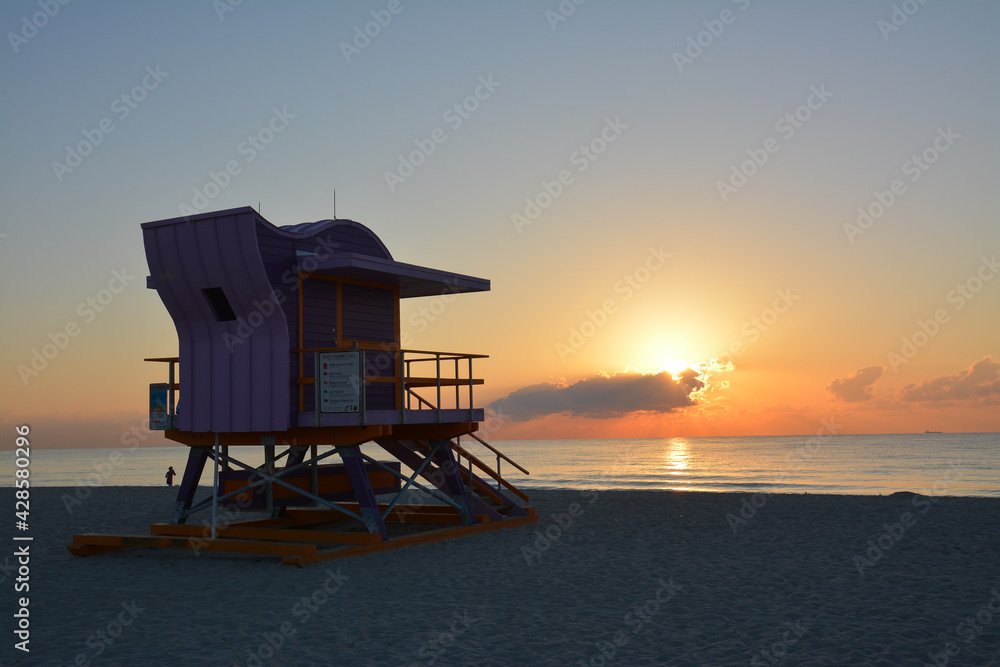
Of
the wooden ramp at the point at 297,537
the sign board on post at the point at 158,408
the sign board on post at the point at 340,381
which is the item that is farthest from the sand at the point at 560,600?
the sign board on post at the point at 340,381

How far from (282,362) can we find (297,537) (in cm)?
322

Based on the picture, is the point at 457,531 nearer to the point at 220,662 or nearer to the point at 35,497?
the point at 220,662

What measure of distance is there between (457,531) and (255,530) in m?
3.69

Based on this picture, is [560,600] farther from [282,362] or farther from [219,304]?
[219,304]

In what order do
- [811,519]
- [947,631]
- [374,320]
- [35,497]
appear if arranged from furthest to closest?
[35,497], [811,519], [374,320], [947,631]

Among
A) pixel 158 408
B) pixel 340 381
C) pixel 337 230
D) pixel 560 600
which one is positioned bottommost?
pixel 560 600

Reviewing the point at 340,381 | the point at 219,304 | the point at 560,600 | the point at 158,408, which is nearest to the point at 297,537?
the point at 340,381

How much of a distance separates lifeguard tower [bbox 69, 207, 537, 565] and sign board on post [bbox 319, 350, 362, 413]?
2cm

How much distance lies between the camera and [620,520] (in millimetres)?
18094

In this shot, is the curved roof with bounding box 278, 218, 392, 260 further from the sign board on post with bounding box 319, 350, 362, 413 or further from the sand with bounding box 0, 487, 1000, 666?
the sand with bounding box 0, 487, 1000, 666

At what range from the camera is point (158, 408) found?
15.5 metres

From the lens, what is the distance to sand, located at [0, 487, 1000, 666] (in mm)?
7816

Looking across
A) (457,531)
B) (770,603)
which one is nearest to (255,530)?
(457,531)

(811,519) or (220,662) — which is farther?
(811,519)
